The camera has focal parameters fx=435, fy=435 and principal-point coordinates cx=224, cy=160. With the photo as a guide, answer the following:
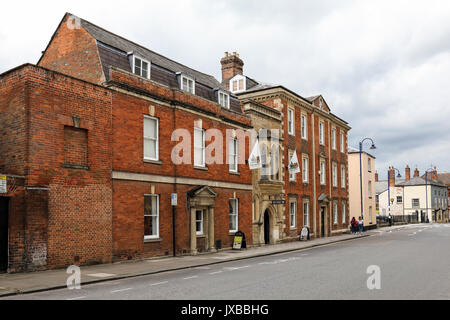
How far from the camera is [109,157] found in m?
17.8

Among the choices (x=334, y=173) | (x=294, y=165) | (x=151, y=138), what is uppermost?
(x=151, y=138)

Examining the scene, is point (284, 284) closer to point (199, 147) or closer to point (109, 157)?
point (109, 157)

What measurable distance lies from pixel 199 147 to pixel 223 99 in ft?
15.4

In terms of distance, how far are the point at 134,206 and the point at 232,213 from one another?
8.48 metres

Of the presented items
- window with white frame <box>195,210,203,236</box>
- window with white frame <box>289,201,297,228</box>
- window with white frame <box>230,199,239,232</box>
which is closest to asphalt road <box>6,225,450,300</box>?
window with white frame <box>195,210,203,236</box>

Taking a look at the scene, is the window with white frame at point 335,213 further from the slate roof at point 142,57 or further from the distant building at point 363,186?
the slate roof at point 142,57

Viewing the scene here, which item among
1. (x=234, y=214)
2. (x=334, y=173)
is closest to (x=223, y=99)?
(x=234, y=214)

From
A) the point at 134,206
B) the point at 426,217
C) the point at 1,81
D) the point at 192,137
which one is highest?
the point at 1,81

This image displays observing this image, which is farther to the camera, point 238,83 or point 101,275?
point 238,83

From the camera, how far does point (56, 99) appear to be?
1596cm

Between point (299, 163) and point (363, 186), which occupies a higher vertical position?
point (299, 163)

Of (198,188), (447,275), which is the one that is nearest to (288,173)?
(198,188)

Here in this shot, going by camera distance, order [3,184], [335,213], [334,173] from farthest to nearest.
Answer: [334,173], [335,213], [3,184]
